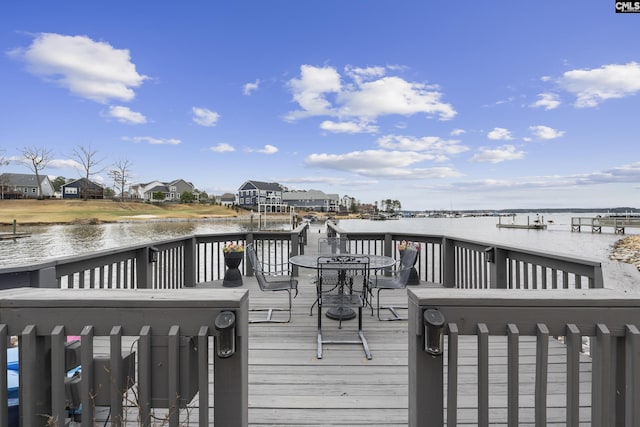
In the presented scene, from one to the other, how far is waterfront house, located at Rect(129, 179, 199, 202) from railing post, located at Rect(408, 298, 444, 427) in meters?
74.9

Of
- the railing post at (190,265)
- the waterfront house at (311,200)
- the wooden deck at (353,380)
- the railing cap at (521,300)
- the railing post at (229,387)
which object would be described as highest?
the waterfront house at (311,200)

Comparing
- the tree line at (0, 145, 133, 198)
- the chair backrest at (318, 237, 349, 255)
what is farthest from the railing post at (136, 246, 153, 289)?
the tree line at (0, 145, 133, 198)

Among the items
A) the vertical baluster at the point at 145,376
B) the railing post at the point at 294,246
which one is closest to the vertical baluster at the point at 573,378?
the vertical baluster at the point at 145,376

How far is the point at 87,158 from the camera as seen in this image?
48406 millimetres

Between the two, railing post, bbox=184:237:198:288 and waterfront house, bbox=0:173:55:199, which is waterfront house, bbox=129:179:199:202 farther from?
railing post, bbox=184:237:198:288

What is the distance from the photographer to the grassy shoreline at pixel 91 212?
3484 cm

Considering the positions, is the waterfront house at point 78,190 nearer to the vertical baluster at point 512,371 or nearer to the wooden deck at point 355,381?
the wooden deck at point 355,381

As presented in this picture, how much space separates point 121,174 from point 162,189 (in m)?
16.1

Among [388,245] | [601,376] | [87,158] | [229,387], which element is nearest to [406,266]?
[388,245]

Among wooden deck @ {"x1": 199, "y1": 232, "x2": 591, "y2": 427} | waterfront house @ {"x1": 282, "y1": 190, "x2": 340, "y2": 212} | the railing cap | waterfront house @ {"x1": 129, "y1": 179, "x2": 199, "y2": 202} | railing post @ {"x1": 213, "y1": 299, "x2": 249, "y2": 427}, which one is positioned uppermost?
waterfront house @ {"x1": 129, "y1": 179, "x2": 199, "y2": 202}

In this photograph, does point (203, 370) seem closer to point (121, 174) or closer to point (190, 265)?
point (190, 265)

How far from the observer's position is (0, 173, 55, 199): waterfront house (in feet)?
160

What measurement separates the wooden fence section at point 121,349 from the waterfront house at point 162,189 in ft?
244

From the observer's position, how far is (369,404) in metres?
2.03
